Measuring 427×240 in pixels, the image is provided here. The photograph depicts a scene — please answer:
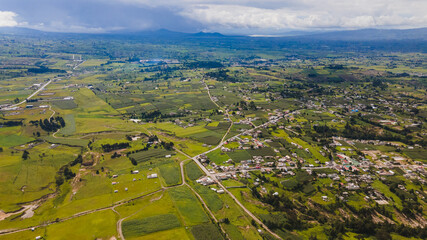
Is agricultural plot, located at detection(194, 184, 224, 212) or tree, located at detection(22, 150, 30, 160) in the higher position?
tree, located at detection(22, 150, 30, 160)

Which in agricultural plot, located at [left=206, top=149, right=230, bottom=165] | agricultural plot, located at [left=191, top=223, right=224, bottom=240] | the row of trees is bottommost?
agricultural plot, located at [left=191, top=223, right=224, bottom=240]

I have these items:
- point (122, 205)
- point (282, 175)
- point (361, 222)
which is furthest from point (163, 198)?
point (361, 222)

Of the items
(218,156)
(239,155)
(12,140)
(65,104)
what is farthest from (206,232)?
(65,104)

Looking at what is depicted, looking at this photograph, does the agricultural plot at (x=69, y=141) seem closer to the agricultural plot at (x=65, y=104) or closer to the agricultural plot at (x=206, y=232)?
the agricultural plot at (x=65, y=104)

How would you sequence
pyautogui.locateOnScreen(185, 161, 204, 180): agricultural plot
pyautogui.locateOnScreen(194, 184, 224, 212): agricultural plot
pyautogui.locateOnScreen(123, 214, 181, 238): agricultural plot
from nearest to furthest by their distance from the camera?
pyautogui.locateOnScreen(123, 214, 181, 238): agricultural plot
pyautogui.locateOnScreen(194, 184, 224, 212): agricultural plot
pyautogui.locateOnScreen(185, 161, 204, 180): agricultural plot

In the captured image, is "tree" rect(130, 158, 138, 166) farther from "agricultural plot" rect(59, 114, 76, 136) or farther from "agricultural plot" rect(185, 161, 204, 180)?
"agricultural plot" rect(59, 114, 76, 136)

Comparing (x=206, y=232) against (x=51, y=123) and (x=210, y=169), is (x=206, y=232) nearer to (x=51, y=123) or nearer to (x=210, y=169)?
(x=210, y=169)

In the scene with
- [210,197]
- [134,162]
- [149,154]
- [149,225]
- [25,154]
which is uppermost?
[25,154]

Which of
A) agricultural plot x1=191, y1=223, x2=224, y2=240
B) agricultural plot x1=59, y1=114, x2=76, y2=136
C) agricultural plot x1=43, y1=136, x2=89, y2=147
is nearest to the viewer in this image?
agricultural plot x1=191, y1=223, x2=224, y2=240

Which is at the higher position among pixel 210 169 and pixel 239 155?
pixel 239 155

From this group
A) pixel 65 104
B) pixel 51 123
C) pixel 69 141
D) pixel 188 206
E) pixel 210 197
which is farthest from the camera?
pixel 65 104

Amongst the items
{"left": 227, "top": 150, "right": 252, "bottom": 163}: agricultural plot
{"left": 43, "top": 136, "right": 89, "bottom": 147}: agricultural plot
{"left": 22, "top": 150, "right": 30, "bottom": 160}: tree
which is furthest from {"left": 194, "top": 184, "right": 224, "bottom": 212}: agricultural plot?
{"left": 22, "top": 150, "right": 30, "bottom": 160}: tree

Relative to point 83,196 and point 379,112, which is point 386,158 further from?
point 83,196
